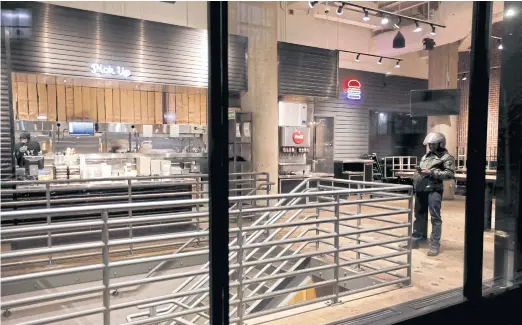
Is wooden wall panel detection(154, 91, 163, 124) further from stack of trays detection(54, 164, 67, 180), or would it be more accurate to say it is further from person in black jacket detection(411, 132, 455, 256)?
person in black jacket detection(411, 132, 455, 256)

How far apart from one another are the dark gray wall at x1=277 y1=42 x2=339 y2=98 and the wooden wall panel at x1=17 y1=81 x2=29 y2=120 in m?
4.73

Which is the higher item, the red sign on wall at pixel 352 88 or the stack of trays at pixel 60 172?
the red sign on wall at pixel 352 88

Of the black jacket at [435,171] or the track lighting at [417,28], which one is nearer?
the black jacket at [435,171]

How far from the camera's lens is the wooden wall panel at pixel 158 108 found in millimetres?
8364

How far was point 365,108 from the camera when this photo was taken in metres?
12.1

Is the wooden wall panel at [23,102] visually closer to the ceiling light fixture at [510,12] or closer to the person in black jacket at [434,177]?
the person in black jacket at [434,177]

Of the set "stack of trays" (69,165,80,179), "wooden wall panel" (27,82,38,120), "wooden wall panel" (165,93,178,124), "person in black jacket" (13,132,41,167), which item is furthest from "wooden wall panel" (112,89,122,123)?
"stack of trays" (69,165,80,179)

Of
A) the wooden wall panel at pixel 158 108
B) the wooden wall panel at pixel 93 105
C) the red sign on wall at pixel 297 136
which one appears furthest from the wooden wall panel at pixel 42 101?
the red sign on wall at pixel 297 136

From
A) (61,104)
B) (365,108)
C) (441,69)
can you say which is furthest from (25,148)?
(441,69)

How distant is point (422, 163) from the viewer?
5375mm

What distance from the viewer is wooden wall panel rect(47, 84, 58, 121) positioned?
727 cm

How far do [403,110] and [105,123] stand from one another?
31.0 feet

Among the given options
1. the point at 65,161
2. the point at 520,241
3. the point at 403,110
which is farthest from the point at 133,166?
the point at 403,110

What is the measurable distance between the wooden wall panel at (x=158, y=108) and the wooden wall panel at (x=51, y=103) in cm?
189
